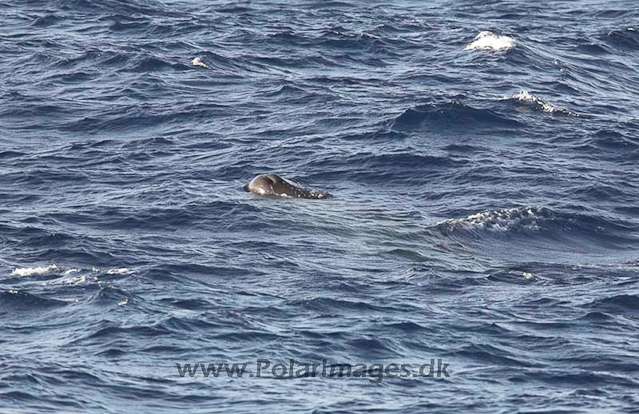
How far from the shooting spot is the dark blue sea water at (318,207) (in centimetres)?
3009

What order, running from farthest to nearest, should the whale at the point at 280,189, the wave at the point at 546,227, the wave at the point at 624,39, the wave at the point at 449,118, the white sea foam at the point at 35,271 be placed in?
the wave at the point at 624,39, the wave at the point at 449,118, the whale at the point at 280,189, the wave at the point at 546,227, the white sea foam at the point at 35,271

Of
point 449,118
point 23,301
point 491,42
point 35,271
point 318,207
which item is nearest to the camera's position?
point 23,301

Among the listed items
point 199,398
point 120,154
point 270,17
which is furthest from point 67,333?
point 270,17

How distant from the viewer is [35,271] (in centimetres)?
3631

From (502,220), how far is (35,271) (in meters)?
13.7

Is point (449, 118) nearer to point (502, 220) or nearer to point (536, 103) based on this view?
point (536, 103)

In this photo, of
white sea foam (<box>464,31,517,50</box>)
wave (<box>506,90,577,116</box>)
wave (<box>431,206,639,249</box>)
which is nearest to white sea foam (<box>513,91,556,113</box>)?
wave (<box>506,90,577,116</box>)

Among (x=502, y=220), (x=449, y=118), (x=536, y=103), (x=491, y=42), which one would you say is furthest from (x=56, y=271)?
(x=491, y=42)

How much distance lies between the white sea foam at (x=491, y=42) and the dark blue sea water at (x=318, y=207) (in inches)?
5.8

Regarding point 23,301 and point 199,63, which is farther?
point 199,63

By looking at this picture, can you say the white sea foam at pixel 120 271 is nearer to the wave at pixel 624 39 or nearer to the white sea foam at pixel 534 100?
the white sea foam at pixel 534 100

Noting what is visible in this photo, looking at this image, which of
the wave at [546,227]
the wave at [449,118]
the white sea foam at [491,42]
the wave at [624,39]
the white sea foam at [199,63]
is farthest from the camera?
the wave at [624,39]

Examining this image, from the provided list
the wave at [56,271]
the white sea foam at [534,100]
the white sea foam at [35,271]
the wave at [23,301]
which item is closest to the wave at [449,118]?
the white sea foam at [534,100]

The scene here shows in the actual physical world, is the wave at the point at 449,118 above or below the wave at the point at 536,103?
below
